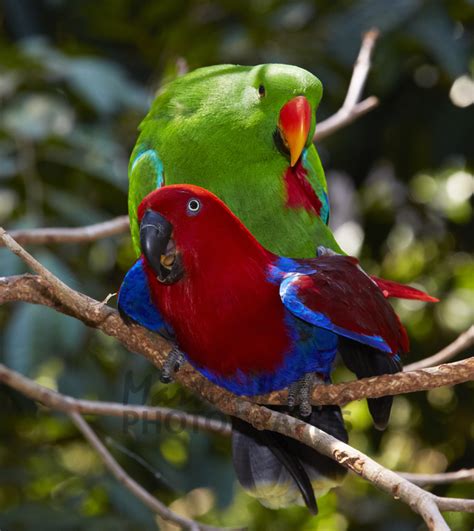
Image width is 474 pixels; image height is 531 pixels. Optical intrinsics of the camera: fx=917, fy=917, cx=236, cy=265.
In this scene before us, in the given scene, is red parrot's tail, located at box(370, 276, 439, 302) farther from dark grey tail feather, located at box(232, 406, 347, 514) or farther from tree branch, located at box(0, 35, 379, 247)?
tree branch, located at box(0, 35, 379, 247)

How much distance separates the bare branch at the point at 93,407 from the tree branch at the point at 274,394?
0.35m

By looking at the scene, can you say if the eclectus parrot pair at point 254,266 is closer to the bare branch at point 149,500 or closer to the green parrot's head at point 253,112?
the green parrot's head at point 253,112

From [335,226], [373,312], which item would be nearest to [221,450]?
[335,226]

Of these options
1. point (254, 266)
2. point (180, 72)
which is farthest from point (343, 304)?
point (180, 72)

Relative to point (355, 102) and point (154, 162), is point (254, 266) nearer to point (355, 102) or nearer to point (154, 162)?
point (154, 162)

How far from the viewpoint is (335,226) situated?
3326 millimetres

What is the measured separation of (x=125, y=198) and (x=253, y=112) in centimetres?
97

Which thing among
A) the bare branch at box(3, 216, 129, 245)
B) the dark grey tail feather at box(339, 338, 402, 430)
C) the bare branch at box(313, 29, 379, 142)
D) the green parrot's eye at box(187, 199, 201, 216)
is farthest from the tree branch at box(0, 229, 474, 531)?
the bare branch at box(313, 29, 379, 142)

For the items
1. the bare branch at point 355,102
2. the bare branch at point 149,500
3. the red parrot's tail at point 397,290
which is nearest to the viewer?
the red parrot's tail at point 397,290

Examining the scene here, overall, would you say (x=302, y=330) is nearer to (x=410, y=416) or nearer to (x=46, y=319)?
(x=46, y=319)

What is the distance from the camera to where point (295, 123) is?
1499 millimetres

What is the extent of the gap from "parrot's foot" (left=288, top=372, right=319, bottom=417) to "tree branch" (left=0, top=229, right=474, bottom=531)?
2cm

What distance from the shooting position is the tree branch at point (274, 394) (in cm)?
114

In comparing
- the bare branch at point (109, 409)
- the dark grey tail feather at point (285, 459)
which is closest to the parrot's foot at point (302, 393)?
the dark grey tail feather at point (285, 459)
